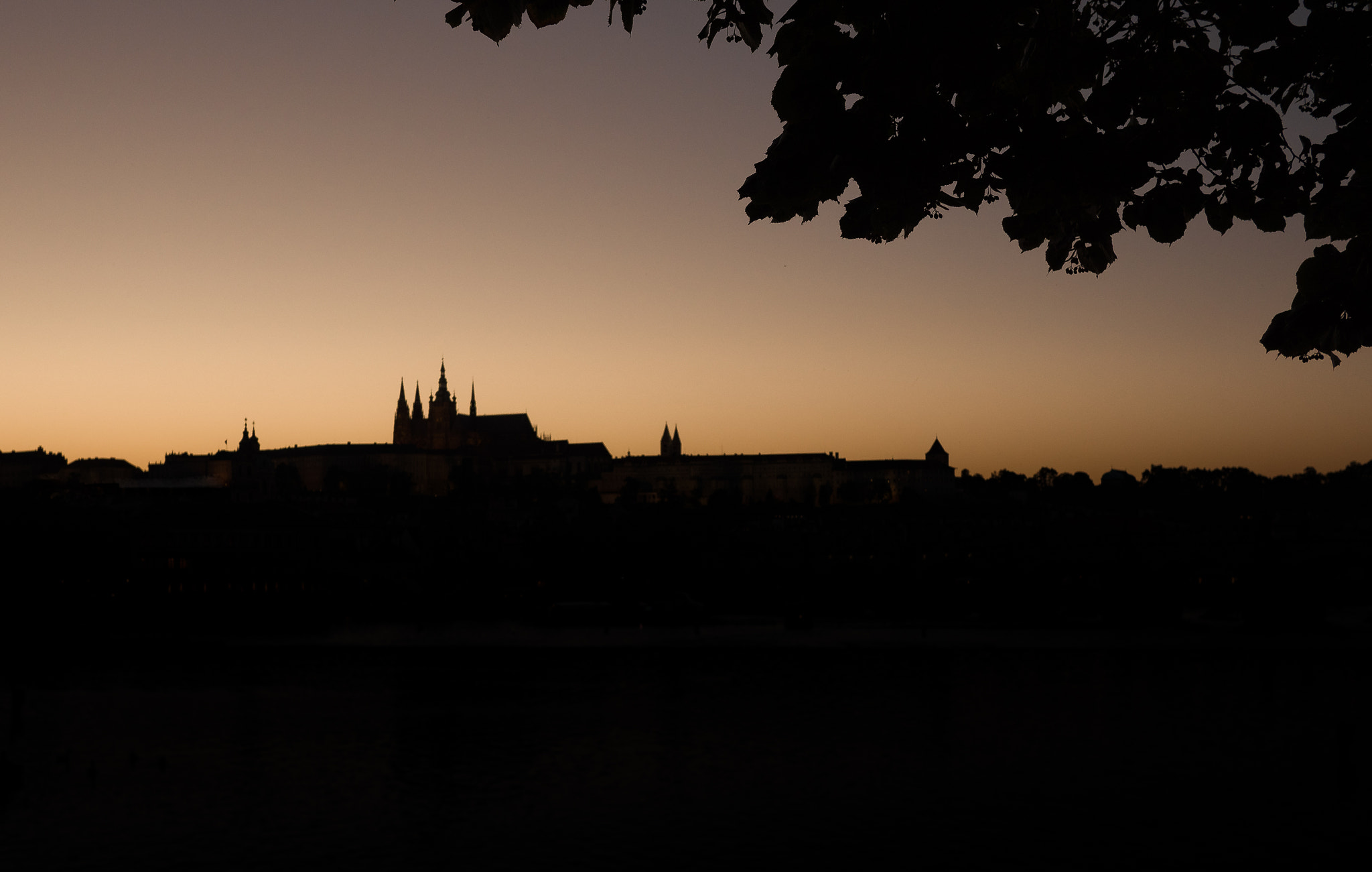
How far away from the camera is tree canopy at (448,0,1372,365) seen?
607 centimetres

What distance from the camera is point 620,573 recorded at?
101m

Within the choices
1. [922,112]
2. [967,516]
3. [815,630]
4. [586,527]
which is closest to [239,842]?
[922,112]

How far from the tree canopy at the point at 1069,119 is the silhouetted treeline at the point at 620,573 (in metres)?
61.3

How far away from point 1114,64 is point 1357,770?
112ft

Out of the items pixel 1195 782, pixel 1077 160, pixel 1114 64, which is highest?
pixel 1114 64

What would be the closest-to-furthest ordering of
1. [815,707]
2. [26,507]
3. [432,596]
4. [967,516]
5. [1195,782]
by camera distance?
[1195,782] → [815,707] → [26,507] → [432,596] → [967,516]

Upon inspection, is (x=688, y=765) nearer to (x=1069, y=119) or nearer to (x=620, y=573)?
(x=1069, y=119)

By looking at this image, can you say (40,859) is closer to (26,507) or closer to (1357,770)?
(1357,770)

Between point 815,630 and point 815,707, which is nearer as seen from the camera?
point 815,707

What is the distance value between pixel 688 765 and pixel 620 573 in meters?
64.9

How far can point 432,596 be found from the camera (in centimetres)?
9756

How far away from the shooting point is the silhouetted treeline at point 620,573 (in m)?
79.5

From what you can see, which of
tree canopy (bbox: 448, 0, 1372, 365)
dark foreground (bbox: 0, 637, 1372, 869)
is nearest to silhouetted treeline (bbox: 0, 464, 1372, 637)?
dark foreground (bbox: 0, 637, 1372, 869)

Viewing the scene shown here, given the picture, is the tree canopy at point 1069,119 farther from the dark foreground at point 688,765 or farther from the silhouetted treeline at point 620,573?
the silhouetted treeline at point 620,573
